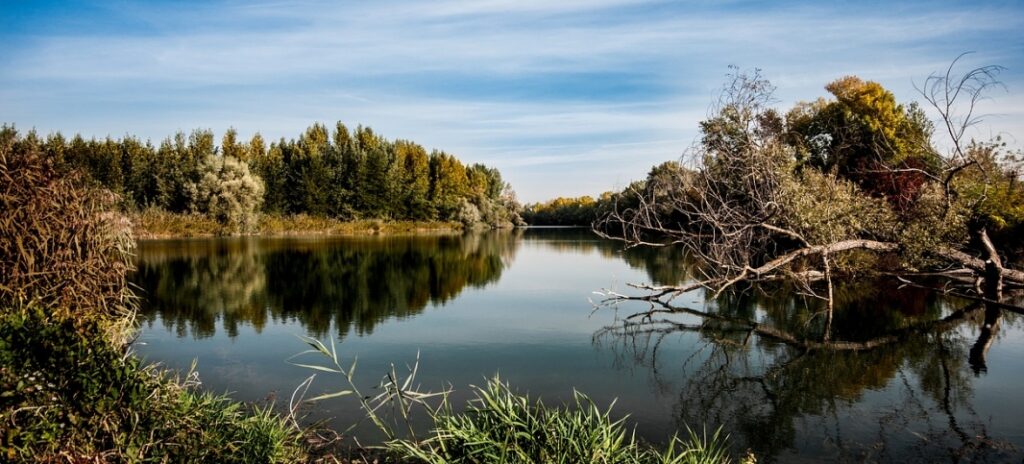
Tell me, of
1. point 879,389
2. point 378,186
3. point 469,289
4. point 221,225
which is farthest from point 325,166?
point 879,389

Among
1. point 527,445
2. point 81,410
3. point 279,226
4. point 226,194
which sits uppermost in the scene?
point 226,194

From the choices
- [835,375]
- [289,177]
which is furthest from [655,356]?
[289,177]

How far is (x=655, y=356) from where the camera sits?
10.1 meters

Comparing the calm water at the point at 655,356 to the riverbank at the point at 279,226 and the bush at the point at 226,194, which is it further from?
the bush at the point at 226,194

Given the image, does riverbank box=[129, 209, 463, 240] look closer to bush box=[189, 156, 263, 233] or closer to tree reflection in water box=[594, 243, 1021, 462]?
bush box=[189, 156, 263, 233]

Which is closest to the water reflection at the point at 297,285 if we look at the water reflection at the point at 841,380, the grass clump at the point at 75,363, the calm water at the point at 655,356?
the calm water at the point at 655,356

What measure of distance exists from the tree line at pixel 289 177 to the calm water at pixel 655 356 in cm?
2928

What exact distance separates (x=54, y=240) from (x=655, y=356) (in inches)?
343

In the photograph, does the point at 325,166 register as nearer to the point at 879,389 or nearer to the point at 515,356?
the point at 515,356

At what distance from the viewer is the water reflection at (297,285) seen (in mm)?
13219

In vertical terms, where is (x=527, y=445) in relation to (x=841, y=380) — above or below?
above

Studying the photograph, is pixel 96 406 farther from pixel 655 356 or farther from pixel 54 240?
pixel 655 356

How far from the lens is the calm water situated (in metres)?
6.68

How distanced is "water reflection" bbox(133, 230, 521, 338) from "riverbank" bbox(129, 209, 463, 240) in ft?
31.0
